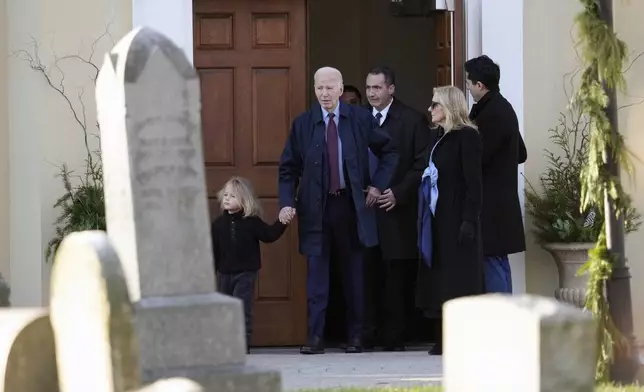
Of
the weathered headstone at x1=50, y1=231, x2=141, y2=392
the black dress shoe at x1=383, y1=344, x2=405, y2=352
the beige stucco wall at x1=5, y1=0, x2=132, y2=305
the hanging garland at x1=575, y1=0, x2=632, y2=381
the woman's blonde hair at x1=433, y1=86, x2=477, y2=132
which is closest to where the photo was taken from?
the weathered headstone at x1=50, y1=231, x2=141, y2=392

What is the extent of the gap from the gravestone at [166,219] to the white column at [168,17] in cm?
414

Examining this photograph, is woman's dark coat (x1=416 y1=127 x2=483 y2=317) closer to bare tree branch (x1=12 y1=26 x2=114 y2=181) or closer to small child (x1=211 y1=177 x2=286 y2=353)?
small child (x1=211 y1=177 x2=286 y2=353)

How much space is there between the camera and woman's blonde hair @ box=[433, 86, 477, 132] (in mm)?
10062

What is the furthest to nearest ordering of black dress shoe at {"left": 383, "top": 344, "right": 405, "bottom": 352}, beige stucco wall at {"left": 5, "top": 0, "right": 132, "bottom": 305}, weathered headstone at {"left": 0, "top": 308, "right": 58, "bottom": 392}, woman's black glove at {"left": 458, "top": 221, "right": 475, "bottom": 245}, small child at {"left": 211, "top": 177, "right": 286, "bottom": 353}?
beige stucco wall at {"left": 5, "top": 0, "right": 132, "bottom": 305} → black dress shoe at {"left": 383, "top": 344, "right": 405, "bottom": 352} → small child at {"left": 211, "top": 177, "right": 286, "bottom": 353} → woman's black glove at {"left": 458, "top": 221, "right": 475, "bottom": 245} → weathered headstone at {"left": 0, "top": 308, "right": 58, "bottom": 392}

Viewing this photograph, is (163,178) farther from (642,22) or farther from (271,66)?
(642,22)

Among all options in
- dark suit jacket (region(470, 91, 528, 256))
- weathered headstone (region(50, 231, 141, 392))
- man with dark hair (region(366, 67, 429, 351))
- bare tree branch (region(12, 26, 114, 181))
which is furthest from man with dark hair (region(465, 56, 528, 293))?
weathered headstone (region(50, 231, 141, 392))

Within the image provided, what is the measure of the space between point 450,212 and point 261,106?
1.98m

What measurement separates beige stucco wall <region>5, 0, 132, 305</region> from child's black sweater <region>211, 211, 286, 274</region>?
4.16 feet

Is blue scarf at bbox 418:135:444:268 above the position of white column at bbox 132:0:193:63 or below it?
below

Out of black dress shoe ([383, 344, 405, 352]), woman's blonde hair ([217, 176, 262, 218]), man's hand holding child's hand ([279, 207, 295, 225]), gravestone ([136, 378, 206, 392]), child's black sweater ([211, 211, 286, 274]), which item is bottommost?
black dress shoe ([383, 344, 405, 352])

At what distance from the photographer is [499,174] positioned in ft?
34.1

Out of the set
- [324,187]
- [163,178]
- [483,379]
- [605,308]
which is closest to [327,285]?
[324,187]

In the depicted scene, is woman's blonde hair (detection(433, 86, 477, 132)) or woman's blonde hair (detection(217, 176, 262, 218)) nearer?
woman's blonde hair (detection(433, 86, 477, 132))

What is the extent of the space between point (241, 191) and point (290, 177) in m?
0.48
